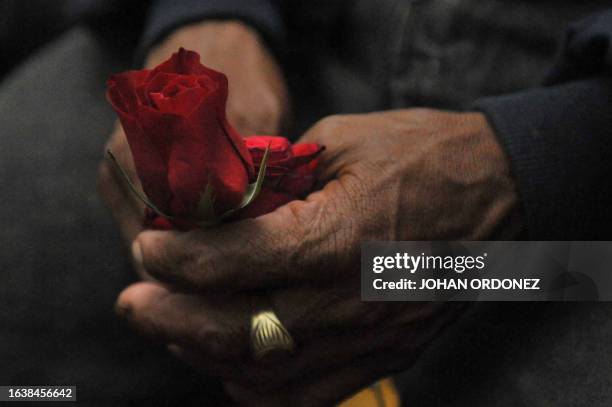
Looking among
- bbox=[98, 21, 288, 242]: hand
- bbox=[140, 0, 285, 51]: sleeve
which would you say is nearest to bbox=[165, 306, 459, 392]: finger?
bbox=[98, 21, 288, 242]: hand

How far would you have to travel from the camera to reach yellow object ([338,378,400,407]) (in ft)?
1.61

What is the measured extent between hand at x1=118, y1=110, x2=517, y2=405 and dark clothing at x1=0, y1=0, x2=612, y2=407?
0.03 meters

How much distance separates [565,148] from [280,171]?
185mm

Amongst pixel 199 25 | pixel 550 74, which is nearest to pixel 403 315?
pixel 550 74

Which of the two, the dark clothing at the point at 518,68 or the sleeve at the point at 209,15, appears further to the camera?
the sleeve at the point at 209,15

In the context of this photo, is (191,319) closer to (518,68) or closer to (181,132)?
(181,132)

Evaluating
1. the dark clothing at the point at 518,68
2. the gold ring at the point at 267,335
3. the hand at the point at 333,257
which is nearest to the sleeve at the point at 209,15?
the dark clothing at the point at 518,68

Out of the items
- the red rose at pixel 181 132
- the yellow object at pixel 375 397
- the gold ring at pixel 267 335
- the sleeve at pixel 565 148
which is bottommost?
the yellow object at pixel 375 397

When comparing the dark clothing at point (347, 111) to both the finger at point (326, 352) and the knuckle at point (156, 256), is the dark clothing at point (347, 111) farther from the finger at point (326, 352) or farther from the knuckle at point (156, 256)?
the knuckle at point (156, 256)

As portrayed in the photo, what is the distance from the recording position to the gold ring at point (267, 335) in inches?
16.4

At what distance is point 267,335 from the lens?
0.42 meters

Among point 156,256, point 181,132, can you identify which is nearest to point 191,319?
point 156,256

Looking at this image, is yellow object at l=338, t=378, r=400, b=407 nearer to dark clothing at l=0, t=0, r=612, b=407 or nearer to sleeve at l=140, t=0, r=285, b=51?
dark clothing at l=0, t=0, r=612, b=407

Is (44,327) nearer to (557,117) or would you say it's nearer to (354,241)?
(354,241)
